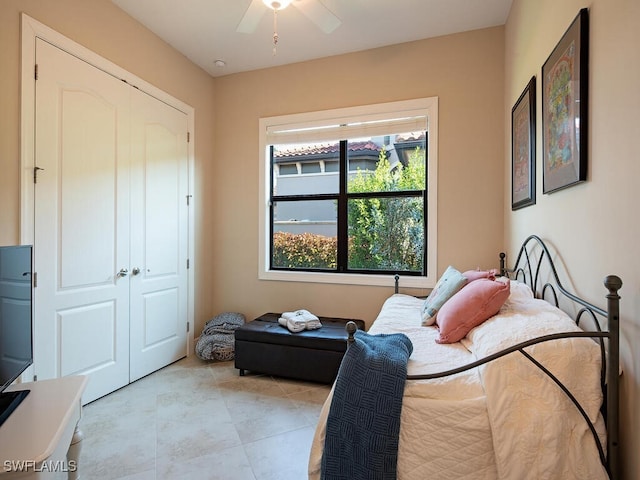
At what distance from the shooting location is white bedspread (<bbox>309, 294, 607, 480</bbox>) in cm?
99

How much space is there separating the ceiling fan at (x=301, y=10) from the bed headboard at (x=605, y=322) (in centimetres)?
186

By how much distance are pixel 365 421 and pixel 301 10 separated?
223cm

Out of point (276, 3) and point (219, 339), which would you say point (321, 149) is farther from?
point (219, 339)

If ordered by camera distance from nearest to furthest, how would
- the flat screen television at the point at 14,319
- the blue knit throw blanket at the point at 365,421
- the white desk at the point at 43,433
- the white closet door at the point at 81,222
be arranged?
the white desk at the point at 43,433, the blue knit throw blanket at the point at 365,421, the flat screen television at the point at 14,319, the white closet door at the point at 81,222

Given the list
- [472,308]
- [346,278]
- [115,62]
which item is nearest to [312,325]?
[346,278]

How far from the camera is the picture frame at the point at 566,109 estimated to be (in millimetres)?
1278

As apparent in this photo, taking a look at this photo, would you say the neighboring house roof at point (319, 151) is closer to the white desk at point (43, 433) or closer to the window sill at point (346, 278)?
the window sill at point (346, 278)

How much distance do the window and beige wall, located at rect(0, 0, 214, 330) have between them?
650 millimetres

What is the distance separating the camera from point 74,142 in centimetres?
219

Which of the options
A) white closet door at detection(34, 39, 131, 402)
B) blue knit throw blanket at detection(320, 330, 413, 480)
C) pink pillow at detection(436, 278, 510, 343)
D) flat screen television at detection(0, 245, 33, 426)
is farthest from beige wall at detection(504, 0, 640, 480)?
white closet door at detection(34, 39, 131, 402)

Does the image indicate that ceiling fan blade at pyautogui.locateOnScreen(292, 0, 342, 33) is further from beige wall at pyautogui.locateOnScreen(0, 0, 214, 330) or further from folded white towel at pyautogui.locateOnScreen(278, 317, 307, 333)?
folded white towel at pyautogui.locateOnScreen(278, 317, 307, 333)

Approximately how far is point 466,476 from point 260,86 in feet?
11.8

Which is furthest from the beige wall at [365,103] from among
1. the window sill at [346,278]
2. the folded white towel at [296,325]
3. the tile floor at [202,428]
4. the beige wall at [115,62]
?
the tile floor at [202,428]

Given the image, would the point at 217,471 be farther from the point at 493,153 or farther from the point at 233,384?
the point at 493,153
